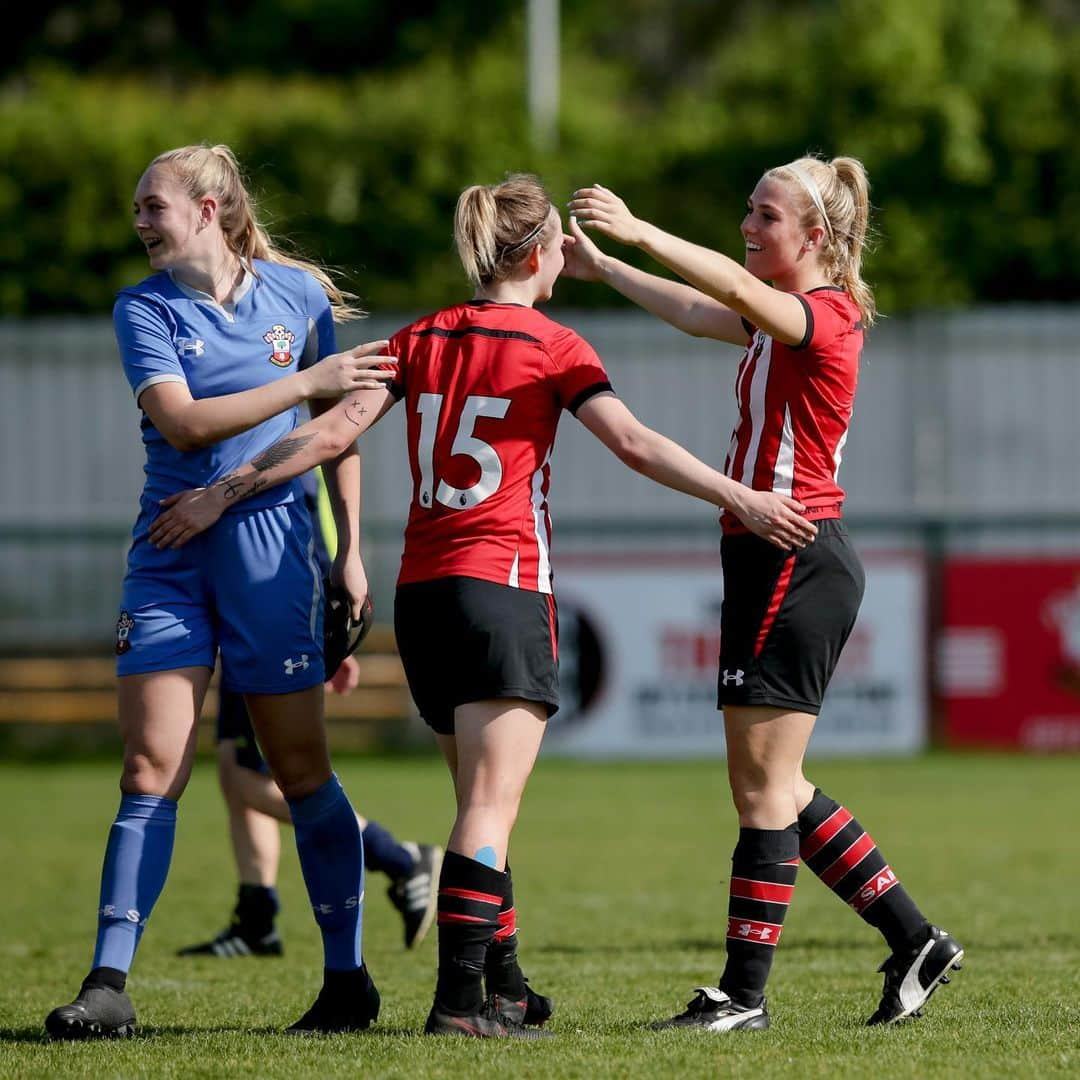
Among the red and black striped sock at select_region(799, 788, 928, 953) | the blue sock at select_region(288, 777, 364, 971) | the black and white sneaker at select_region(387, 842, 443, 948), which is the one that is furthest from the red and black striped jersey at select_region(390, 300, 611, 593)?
the black and white sneaker at select_region(387, 842, 443, 948)

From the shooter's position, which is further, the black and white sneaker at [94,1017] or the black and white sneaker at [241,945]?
the black and white sneaker at [241,945]

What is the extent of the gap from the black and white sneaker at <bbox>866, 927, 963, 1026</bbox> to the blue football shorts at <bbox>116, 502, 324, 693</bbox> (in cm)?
163

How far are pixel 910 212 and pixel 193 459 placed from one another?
47.1 ft

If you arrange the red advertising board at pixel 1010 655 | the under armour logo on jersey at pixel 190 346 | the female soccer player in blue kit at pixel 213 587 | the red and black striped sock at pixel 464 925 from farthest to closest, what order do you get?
the red advertising board at pixel 1010 655 → the under armour logo on jersey at pixel 190 346 → the female soccer player in blue kit at pixel 213 587 → the red and black striped sock at pixel 464 925

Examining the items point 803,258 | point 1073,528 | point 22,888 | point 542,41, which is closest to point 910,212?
point 1073,528

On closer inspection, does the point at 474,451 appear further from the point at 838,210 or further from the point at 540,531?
the point at 838,210

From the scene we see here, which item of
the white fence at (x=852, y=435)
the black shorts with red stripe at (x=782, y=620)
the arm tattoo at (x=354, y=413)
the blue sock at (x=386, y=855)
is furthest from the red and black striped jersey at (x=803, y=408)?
the white fence at (x=852, y=435)

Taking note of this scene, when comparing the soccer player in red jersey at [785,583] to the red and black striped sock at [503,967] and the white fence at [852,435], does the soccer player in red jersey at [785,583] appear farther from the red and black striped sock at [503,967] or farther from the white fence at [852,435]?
the white fence at [852,435]

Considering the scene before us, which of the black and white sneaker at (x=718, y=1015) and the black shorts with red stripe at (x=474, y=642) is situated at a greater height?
the black shorts with red stripe at (x=474, y=642)

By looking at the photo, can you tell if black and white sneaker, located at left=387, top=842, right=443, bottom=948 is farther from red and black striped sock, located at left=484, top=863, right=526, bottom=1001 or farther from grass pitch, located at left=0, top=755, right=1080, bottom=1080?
red and black striped sock, located at left=484, top=863, right=526, bottom=1001

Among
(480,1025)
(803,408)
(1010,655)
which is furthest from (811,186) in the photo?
(1010,655)

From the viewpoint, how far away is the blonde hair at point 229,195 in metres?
4.55

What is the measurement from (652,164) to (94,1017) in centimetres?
1518

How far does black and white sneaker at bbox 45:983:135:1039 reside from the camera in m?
4.25
